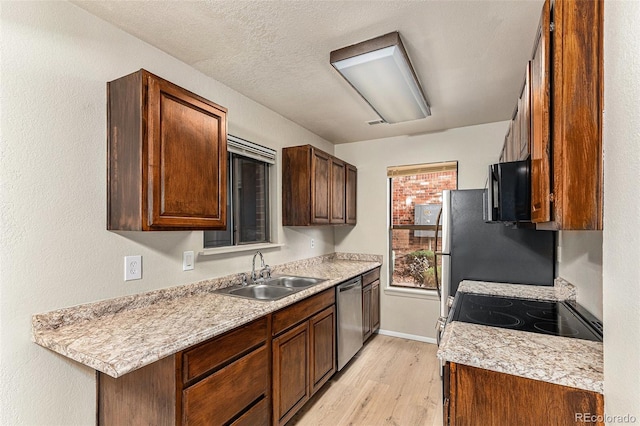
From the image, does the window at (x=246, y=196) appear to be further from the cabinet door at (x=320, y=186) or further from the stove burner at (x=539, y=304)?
the stove burner at (x=539, y=304)

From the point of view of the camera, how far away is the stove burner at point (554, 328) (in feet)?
4.63

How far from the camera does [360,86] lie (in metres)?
2.13

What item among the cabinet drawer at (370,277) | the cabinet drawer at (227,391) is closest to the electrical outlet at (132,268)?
the cabinet drawer at (227,391)

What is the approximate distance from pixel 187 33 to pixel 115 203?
101 cm

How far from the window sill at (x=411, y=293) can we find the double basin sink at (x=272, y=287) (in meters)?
1.48

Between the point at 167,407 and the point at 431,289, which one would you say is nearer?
the point at 167,407

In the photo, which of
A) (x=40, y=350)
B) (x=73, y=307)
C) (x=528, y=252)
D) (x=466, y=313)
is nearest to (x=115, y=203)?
(x=73, y=307)

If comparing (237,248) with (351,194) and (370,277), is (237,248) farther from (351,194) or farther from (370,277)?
(351,194)

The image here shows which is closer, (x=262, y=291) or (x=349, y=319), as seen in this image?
(x=262, y=291)

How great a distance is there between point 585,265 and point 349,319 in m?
1.85

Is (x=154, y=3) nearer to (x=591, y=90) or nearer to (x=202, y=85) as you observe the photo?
(x=202, y=85)

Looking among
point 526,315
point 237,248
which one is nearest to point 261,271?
point 237,248

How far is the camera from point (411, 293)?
3.69 meters

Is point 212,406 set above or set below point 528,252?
below
